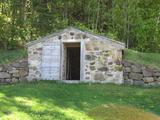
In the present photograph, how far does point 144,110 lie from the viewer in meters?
14.8

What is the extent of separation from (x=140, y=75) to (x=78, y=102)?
18.1ft

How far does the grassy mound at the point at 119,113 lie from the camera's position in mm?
13531

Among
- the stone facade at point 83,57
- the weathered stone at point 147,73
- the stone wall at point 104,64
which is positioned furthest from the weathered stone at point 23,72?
the weathered stone at point 147,73

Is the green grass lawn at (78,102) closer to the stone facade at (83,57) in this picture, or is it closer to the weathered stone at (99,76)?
the weathered stone at (99,76)

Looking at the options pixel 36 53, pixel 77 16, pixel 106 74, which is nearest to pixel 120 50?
pixel 106 74

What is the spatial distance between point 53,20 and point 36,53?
944cm

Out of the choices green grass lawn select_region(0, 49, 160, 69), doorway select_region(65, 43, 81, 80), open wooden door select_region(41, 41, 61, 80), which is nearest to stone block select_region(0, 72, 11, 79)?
green grass lawn select_region(0, 49, 160, 69)

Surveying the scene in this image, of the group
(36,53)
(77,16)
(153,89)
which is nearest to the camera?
(153,89)

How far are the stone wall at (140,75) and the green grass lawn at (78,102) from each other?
30.1 inches

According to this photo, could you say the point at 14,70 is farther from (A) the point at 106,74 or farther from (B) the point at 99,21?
(B) the point at 99,21

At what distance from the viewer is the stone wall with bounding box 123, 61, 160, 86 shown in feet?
64.8

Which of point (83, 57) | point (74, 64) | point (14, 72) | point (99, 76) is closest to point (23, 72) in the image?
point (14, 72)

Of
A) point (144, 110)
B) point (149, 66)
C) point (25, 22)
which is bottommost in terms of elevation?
point (144, 110)

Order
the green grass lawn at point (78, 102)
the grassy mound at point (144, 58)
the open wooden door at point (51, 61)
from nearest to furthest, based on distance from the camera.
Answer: the green grass lawn at point (78, 102) < the grassy mound at point (144, 58) < the open wooden door at point (51, 61)
